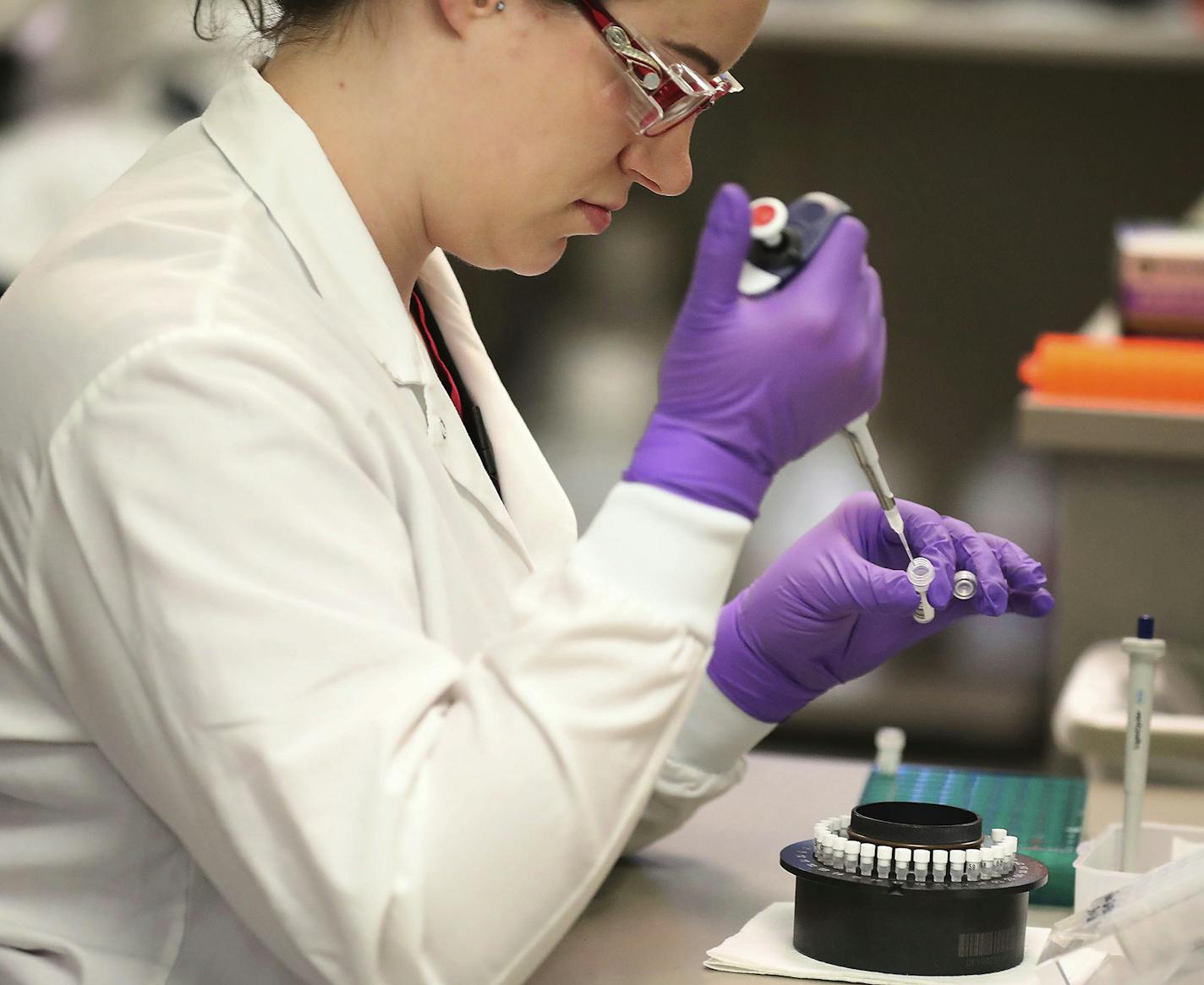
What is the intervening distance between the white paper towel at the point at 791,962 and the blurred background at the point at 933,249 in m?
2.52

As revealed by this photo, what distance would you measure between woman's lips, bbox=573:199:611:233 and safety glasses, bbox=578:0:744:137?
85mm

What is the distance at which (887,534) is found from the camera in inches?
52.1

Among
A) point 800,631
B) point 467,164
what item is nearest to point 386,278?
point 467,164

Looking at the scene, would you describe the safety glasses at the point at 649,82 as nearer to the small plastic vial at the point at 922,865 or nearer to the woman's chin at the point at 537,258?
the woman's chin at the point at 537,258

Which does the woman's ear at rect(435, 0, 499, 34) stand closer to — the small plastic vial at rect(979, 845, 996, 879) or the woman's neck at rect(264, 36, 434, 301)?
the woman's neck at rect(264, 36, 434, 301)

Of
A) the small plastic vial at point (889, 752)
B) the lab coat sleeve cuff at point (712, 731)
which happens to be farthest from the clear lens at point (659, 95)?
the small plastic vial at point (889, 752)

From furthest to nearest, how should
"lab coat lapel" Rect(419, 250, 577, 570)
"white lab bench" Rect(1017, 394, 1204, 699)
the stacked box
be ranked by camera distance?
the stacked box < "white lab bench" Rect(1017, 394, 1204, 699) < "lab coat lapel" Rect(419, 250, 577, 570)

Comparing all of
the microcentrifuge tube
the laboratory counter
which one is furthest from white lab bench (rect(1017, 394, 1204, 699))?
the microcentrifuge tube

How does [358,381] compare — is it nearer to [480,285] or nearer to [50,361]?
[50,361]

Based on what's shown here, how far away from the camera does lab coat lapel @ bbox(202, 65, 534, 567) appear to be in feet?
3.57

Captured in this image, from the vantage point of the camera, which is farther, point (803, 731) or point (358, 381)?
point (803, 731)

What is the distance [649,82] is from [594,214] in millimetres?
137

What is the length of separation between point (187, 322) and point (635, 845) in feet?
2.16

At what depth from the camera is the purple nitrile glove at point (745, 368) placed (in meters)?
0.98
